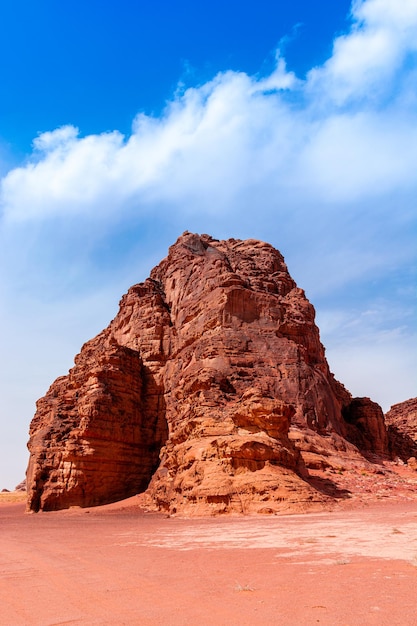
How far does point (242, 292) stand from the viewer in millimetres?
34031

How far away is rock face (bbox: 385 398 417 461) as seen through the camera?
4266 cm

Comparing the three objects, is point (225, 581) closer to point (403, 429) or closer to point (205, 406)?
point (205, 406)

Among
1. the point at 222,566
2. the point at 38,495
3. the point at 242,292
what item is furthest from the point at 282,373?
the point at 222,566

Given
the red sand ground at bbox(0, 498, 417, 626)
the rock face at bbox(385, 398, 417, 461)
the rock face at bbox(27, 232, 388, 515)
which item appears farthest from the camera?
the rock face at bbox(385, 398, 417, 461)

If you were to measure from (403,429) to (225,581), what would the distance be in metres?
58.1

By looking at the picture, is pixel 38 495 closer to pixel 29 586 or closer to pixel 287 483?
pixel 287 483

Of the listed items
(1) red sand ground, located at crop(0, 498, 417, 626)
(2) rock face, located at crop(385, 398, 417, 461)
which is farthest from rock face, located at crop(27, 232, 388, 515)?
(1) red sand ground, located at crop(0, 498, 417, 626)

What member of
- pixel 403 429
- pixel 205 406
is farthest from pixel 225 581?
pixel 403 429

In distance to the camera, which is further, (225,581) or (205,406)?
(205,406)

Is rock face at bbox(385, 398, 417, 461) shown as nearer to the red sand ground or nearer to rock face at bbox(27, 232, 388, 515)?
rock face at bbox(27, 232, 388, 515)

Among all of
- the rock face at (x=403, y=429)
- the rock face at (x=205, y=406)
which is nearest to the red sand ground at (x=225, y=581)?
the rock face at (x=205, y=406)

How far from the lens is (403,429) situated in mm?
57594

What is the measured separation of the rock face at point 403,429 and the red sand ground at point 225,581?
116 ft

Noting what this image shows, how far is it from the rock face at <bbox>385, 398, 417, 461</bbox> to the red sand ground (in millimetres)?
35304
